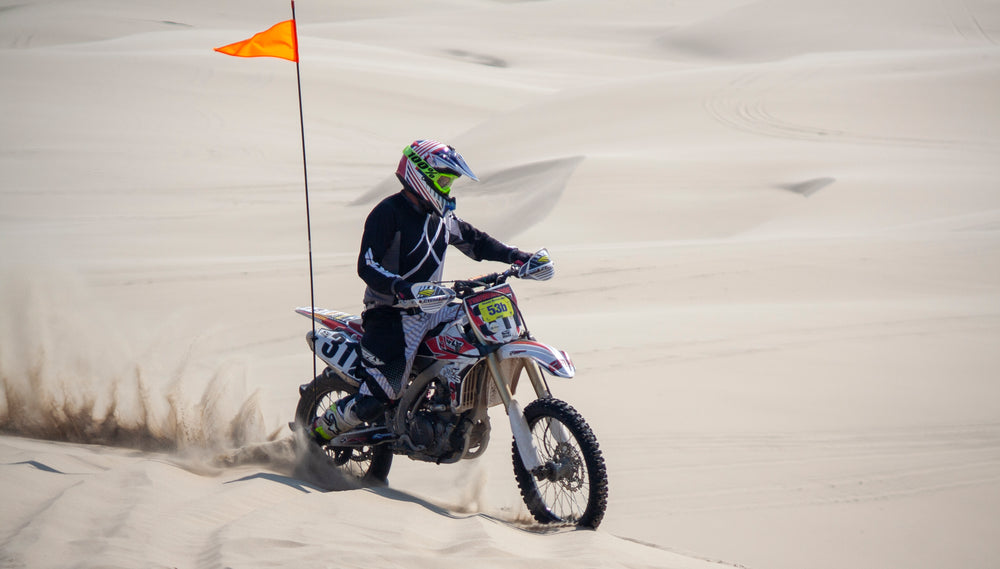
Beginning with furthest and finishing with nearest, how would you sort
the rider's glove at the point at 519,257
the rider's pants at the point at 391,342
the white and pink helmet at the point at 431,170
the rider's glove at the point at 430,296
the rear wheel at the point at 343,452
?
the rear wheel at the point at 343,452, the rider's glove at the point at 519,257, the rider's pants at the point at 391,342, the white and pink helmet at the point at 431,170, the rider's glove at the point at 430,296

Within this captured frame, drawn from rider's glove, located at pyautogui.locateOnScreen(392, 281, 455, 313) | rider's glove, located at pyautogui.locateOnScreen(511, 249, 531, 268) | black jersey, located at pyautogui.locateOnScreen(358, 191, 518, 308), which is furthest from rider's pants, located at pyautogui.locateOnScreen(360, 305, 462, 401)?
rider's glove, located at pyautogui.locateOnScreen(511, 249, 531, 268)

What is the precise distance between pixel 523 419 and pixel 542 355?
411mm

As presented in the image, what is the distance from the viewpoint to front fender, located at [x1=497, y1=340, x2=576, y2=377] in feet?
13.6

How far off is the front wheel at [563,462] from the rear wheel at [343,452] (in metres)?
1.06

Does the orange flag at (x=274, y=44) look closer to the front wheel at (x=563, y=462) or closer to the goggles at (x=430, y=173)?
the goggles at (x=430, y=173)

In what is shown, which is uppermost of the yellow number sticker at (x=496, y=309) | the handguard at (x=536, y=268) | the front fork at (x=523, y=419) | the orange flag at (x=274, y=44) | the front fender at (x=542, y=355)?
the orange flag at (x=274, y=44)

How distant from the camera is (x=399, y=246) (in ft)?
15.4

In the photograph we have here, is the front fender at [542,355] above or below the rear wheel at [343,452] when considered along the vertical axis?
above

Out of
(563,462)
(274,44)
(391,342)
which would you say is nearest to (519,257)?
(391,342)

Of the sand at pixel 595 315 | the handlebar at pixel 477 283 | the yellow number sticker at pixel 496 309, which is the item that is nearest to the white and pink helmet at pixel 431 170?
the handlebar at pixel 477 283

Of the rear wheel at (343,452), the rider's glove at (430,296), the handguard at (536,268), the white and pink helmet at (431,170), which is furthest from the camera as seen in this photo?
the rear wheel at (343,452)

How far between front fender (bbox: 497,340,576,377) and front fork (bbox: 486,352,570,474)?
0.08 meters

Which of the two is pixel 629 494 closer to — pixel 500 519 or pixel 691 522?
pixel 691 522

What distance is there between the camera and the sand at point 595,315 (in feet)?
14.0
